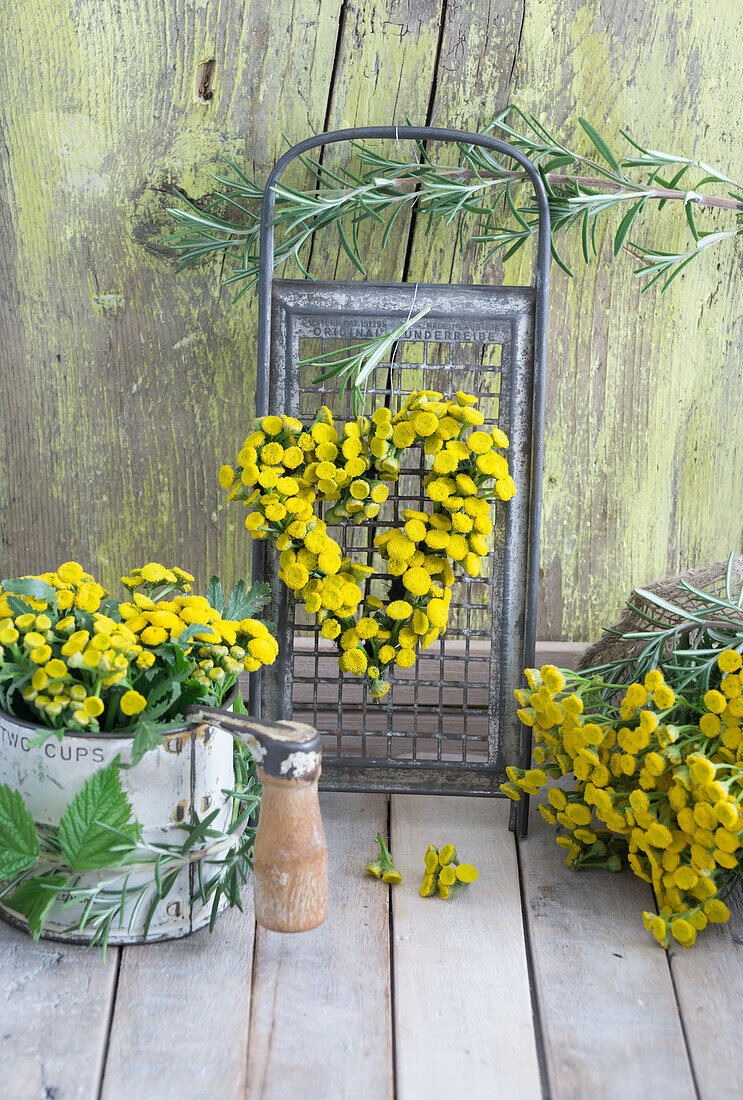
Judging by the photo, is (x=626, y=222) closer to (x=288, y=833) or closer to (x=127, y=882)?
(x=288, y=833)

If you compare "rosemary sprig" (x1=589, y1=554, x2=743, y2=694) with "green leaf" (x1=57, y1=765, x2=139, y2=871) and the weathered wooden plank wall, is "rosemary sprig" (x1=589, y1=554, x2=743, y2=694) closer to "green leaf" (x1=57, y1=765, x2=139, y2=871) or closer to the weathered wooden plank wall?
the weathered wooden plank wall

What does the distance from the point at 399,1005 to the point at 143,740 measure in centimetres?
35

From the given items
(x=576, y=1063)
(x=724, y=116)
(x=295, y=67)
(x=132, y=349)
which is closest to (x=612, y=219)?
(x=724, y=116)

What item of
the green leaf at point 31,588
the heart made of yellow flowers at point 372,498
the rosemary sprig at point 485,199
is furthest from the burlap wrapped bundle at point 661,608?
the green leaf at point 31,588

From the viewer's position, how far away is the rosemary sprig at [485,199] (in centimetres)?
118

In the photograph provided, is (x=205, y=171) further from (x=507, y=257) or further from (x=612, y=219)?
(x=612, y=219)

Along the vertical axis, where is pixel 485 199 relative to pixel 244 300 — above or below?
above

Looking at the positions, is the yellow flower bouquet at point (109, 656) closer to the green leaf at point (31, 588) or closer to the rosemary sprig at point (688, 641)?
the green leaf at point (31, 588)

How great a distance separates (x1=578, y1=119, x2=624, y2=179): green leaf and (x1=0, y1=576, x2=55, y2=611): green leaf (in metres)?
0.87

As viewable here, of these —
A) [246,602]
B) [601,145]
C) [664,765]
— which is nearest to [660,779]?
[664,765]

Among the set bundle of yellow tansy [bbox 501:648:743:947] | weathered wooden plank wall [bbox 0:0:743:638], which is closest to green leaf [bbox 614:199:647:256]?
weathered wooden plank wall [bbox 0:0:743:638]

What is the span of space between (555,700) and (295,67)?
900 mm

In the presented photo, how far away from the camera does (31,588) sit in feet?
3.19

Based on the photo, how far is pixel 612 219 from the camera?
4.27 feet
